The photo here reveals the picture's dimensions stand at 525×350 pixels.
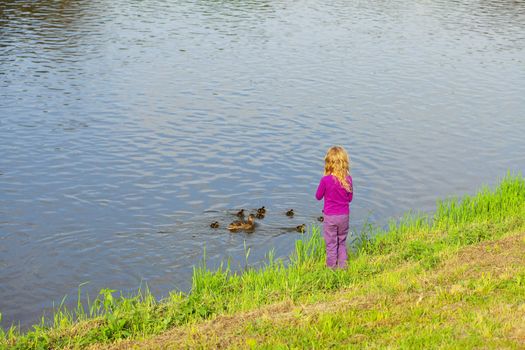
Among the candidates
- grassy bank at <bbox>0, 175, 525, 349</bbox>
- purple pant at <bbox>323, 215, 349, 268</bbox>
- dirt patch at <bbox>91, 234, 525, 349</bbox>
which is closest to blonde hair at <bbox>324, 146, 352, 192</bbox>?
purple pant at <bbox>323, 215, 349, 268</bbox>

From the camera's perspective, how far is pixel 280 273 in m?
11.8

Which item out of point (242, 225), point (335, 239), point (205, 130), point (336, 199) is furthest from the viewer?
point (205, 130)

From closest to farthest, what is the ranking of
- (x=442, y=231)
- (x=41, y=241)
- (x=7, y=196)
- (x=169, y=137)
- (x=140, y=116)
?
(x=442, y=231) < (x=41, y=241) < (x=7, y=196) < (x=169, y=137) < (x=140, y=116)

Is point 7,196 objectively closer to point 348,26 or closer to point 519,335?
point 519,335

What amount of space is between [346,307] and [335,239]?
8.60ft

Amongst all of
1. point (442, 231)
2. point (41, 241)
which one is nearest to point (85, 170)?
point (41, 241)

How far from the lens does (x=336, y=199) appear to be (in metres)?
11.9

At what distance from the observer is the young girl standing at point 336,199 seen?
38.2 feet

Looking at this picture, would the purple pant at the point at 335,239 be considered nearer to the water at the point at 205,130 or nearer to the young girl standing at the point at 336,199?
the young girl standing at the point at 336,199

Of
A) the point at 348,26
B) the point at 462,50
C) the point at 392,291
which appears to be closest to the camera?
the point at 392,291

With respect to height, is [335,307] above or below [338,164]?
below

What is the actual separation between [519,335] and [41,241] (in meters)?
9.25

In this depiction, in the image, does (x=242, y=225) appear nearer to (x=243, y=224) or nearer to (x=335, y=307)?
(x=243, y=224)

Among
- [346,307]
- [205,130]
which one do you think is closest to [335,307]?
[346,307]
